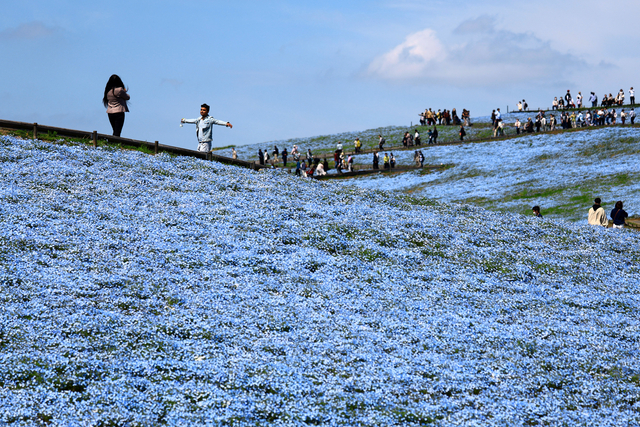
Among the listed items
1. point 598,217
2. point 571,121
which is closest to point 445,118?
point 571,121

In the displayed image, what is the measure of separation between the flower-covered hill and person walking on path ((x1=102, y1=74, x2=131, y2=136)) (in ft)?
10.0

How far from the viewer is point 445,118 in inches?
2709

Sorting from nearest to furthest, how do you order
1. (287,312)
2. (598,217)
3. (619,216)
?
(287,312)
(619,216)
(598,217)

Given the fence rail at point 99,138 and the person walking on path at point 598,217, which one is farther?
the person walking on path at point 598,217

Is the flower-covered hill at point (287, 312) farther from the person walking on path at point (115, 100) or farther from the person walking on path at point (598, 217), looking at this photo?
the person walking on path at point (115, 100)

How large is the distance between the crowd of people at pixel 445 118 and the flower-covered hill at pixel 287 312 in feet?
158

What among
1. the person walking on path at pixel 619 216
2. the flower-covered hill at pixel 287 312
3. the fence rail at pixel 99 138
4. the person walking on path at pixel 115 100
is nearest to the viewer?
the flower-covered hill at pixel 287 312

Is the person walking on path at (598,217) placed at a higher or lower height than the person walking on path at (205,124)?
lower

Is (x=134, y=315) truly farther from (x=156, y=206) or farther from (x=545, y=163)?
(x=545, y=163)

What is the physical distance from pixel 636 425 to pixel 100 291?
9431 mm

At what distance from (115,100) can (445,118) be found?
168ft

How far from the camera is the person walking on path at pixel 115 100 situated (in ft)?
73.7

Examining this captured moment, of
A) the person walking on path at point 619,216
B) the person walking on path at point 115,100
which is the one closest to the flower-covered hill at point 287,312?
the person walking on path at point 619,216

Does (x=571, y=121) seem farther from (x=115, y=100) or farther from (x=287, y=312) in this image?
(x=287, y=312)
